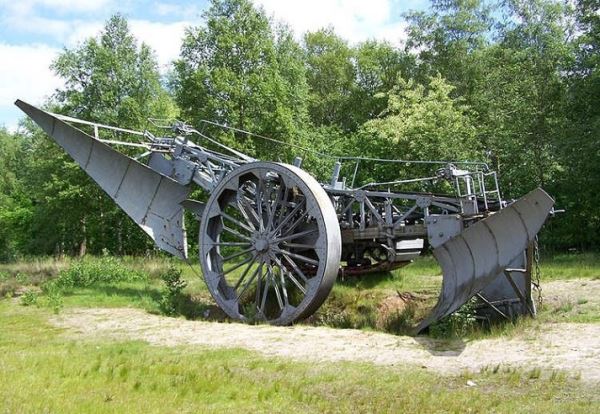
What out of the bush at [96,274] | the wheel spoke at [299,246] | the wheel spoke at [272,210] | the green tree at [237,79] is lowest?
the bush at [96,274]

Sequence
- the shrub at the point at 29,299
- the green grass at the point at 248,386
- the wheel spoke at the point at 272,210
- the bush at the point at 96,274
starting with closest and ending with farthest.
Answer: the green grass at the point at 248,386 < the wheel spoke at the point at 272,210 < the shrub at the point at 29,299 < the bush at the point at 96,274

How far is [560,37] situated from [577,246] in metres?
12.0

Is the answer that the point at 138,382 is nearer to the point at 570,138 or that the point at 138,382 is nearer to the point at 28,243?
the point at 570,138

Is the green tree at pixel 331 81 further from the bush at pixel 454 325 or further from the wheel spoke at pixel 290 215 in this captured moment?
the bush at pixel 454 325

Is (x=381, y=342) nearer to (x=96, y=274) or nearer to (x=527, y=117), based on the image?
(x=96, y=274)

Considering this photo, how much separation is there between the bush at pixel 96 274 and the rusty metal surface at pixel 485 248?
32.8 ft

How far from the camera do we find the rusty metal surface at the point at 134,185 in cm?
1573

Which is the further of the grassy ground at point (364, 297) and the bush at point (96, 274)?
the bush at point (96, 274)

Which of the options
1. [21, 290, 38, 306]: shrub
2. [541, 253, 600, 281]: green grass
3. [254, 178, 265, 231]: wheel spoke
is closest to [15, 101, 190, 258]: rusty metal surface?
[254, 178, 265, 231]: wheel spoke

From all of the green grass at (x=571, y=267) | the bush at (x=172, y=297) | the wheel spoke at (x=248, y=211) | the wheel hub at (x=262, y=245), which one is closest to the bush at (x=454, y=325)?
the wheel hub at (x=262, y=245)

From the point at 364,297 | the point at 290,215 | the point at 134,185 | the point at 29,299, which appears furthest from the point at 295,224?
the point at 29,299

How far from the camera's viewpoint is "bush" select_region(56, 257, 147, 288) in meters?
17.4

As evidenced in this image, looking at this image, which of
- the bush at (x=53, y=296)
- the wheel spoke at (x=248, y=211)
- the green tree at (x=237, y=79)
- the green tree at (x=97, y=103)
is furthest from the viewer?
the green tree at (x=97, y=103)

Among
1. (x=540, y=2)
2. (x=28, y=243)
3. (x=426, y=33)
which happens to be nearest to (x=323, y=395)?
(x=540, y=2)
